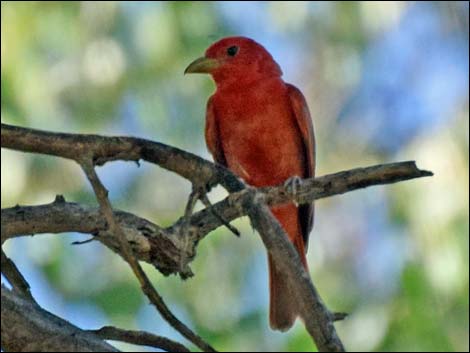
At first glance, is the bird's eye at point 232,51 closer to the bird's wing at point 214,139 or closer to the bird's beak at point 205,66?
the bird's beak at point 205,66

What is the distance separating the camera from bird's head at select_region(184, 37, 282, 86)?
488cm

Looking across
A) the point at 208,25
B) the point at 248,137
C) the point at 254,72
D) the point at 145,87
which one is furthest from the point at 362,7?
the point at 248,137

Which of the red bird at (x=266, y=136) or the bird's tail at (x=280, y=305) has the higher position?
the red bird at (x=266, y=136)

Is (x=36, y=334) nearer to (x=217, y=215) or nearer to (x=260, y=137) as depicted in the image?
(x=217, y=215)

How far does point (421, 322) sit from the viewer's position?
16.0ft

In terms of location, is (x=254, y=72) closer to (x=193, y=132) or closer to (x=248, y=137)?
(x=248, y=137)

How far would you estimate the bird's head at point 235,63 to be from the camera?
4879 millimetres

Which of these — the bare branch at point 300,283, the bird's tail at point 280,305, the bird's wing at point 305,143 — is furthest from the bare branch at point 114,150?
the bird's wing at point 305,143

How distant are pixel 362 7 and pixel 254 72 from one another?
1.79 metres

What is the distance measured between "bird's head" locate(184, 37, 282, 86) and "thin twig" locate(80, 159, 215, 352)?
268 centimetres

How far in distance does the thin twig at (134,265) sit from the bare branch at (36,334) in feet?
0.38

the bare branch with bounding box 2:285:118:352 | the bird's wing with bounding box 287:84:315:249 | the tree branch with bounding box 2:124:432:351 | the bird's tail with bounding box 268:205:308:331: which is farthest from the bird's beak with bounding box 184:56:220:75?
the bare branch with bounding box 2:285:118:352

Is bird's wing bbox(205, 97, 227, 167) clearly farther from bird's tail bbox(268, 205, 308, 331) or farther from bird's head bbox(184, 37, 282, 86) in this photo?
bird's tail bbox(268, 205, 308, 331)

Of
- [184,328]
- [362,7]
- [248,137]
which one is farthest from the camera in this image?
[362,7]
